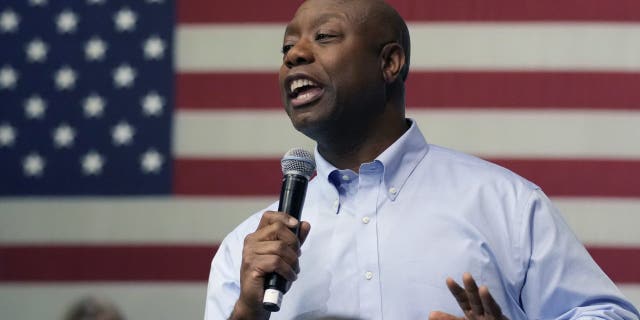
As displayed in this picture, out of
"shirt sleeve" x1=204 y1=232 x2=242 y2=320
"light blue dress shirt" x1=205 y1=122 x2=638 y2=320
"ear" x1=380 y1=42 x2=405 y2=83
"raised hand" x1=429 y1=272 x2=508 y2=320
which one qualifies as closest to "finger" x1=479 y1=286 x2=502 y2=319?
"raised hand" x1=429 y1=272 x2=508 y2=320

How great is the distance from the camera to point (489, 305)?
1569 mm

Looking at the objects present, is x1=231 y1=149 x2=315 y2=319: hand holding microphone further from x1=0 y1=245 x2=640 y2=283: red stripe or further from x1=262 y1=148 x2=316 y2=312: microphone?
x1=0 y1=245 x2=640 y2=283: red stripe

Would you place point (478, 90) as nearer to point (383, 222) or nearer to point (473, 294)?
point (383, 222)

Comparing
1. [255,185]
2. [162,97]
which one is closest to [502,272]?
[255,185]

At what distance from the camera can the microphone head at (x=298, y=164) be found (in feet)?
5.90

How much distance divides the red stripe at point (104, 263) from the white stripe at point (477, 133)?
0.34 meters

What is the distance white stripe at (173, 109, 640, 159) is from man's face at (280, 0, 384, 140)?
4.26 ft

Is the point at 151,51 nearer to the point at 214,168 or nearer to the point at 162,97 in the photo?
the point at 162,97

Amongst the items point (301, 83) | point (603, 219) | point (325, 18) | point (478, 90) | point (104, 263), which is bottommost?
point (104, 263)

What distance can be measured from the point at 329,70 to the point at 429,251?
0.41 metres

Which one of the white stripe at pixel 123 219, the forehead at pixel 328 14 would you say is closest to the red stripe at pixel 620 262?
the white stripe at pixel 123 219

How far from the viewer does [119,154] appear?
344 cm

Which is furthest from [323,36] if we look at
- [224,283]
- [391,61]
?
[224,283]

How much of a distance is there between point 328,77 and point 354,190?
0.74 feet
